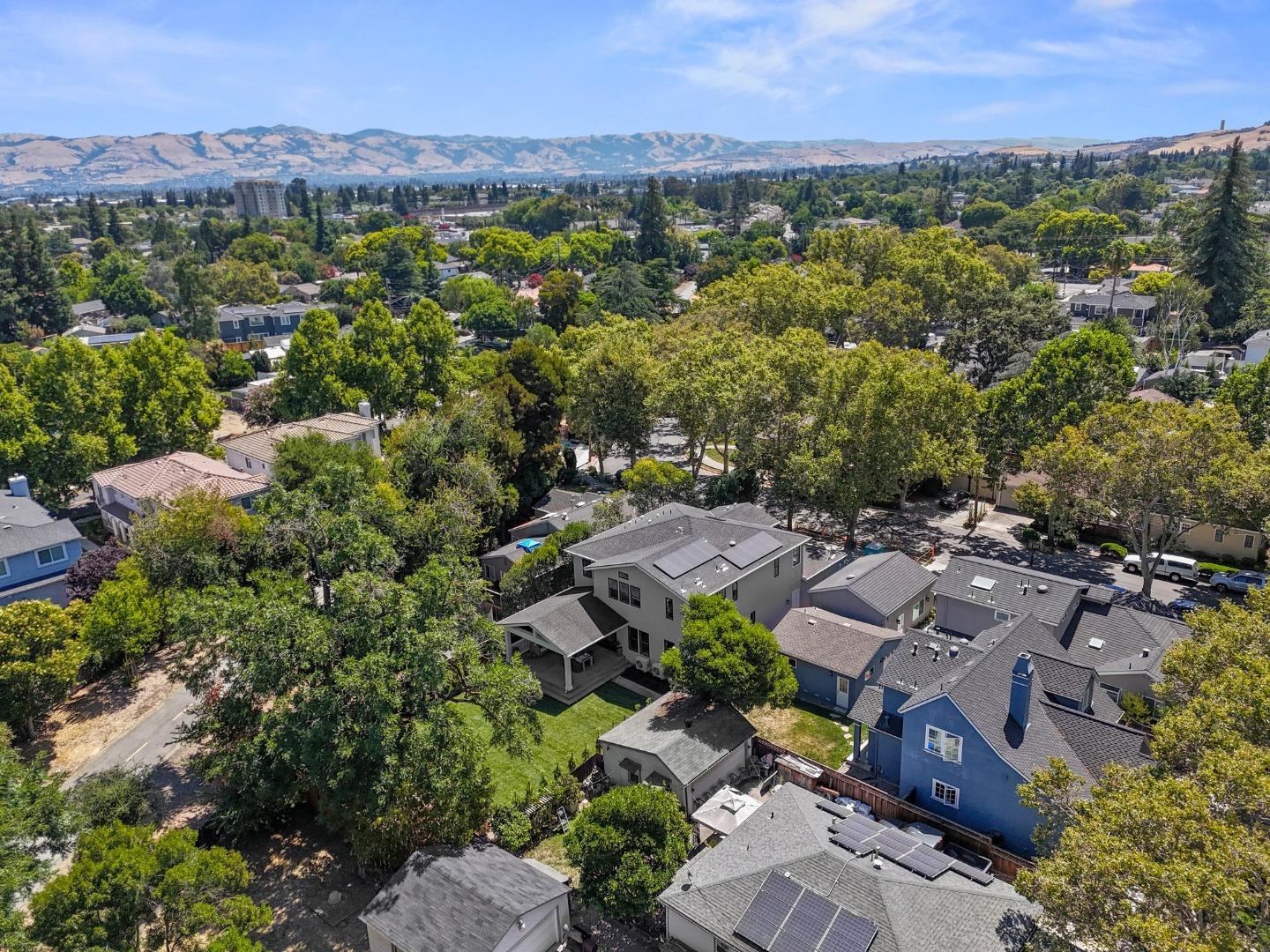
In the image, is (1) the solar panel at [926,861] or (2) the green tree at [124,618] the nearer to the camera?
(1) the solar panel at [926,861]

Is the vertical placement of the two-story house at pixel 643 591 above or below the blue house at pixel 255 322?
below

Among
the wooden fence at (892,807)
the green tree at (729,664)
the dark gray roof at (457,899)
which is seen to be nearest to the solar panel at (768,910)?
the dark gray roof at (457,899)

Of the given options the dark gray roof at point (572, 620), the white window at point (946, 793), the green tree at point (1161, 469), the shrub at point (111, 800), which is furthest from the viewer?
the green tree at point (1161, 469)

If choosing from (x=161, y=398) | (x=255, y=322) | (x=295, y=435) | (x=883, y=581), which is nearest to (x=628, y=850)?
(x=883, y=581)

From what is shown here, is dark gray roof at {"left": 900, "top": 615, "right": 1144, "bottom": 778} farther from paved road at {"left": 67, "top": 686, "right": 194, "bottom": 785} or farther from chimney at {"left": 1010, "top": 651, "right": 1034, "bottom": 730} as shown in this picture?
paved road at {"left": 67, "top": 686, "right": 194, "bottom": 785}

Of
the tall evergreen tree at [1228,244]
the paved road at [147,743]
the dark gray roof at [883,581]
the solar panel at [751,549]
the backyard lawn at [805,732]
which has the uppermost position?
the tall evergreen tree at [1228,244]

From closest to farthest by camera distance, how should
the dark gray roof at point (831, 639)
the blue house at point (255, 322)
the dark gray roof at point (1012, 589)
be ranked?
the dark gray roof at point (831, 639) < the dark gray roof at point (1012, 589) < the blue house at point (255, 322)

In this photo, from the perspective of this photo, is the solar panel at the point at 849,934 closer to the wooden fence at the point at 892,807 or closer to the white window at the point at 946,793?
the wooden fence at the point at 892,807
